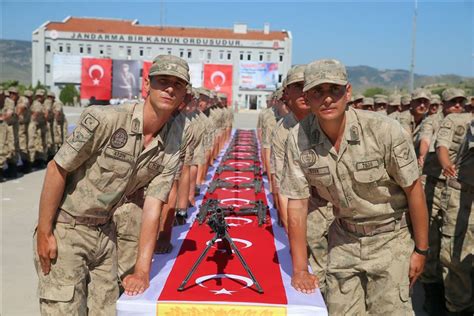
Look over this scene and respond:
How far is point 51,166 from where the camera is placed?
2328mm

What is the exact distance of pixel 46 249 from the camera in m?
2.38

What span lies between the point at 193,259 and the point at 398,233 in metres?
1.13

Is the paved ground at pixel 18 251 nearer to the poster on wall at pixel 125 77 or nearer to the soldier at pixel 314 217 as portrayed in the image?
the soldier at pixel 314 217

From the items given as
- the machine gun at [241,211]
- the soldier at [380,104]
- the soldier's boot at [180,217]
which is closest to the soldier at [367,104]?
the soldier at [380,104]

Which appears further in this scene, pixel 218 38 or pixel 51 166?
pixel 218 38

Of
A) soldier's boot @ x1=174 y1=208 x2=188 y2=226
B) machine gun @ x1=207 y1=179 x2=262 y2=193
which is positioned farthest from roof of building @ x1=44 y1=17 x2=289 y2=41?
soldier's boot @ x1=174 y1=208 x2=188 y2=226

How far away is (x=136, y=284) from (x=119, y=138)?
682mm

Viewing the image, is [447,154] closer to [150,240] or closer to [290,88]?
[290,88]

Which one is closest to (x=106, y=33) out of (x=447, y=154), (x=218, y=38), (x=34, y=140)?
(x=218, y=38)

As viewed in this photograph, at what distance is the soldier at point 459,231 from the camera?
3.93 meters

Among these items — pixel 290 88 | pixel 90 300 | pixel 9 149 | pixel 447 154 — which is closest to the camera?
pixel 90 300

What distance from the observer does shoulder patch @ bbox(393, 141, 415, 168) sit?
2355mm

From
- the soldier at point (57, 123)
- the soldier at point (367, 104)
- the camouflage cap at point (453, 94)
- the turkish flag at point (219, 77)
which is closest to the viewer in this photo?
the camouflage cap at point (453, 94)

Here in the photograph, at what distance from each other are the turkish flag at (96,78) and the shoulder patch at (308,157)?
27.6 meters
